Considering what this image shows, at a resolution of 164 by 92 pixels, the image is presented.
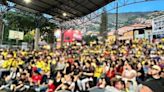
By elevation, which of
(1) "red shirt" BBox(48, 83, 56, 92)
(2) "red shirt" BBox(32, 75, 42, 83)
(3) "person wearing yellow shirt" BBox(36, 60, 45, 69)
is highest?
(3) "person wearing yellow shirt" BBox(36, 60, 45, 69)

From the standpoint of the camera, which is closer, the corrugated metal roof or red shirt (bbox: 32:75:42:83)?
red shirt (bbox: 32:75:42:83)

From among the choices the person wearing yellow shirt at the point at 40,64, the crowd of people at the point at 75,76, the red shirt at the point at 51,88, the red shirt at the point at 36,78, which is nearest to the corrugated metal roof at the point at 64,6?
the person wearing yellow shirt at the point at 40,64

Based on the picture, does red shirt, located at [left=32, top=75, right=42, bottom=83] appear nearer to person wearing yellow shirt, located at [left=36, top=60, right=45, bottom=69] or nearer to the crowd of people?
the crowd of people

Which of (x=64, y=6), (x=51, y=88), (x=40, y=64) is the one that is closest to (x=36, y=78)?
(x=51, y=88)

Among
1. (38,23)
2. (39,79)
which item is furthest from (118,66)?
(38,23)

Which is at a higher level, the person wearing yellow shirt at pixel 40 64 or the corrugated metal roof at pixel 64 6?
the corrugated metal roof at pixel 64 6

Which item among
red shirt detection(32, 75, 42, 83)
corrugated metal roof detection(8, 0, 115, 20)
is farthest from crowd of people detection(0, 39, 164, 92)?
corrugated metal roof detection(8, 0, 115, 20)

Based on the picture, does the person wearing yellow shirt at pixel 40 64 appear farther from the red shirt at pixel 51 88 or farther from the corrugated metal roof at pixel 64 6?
the corrugated metal roof at pixel 64 6

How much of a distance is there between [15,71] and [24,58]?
2759 millimetres

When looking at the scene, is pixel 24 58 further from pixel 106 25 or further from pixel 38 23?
pixel 106 25

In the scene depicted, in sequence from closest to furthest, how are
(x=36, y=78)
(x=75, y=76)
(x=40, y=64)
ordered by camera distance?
1. (x=75, y=76)
2. (x=36, y=78)
3. (x=40, y=64)

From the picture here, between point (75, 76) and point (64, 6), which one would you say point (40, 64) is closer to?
point (75, 76)

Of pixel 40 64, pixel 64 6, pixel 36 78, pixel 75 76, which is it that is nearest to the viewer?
pixel 75 76

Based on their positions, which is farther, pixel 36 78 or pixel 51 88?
pixel 36 78
